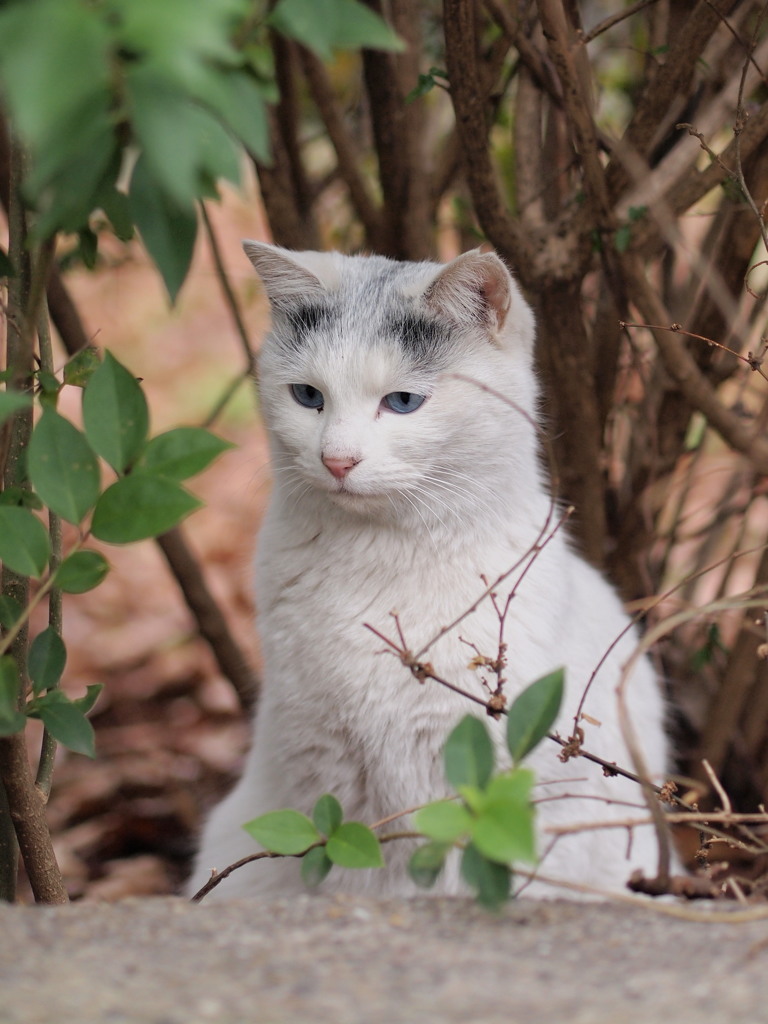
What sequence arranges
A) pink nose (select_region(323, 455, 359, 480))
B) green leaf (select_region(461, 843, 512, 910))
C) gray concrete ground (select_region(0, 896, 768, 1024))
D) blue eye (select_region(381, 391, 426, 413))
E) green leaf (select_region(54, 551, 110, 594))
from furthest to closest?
1. blue eye (select_region(381, 391, 426, 413))
2. pink nose (select_region(323, 455, 359, 480))
3. green leaf (select_region(54, 551, 110, 594))
4. green leaf (select_region(461, 843, 512, 910))
5. gray concrete ground (select_region(0, 896, 768, 1024))

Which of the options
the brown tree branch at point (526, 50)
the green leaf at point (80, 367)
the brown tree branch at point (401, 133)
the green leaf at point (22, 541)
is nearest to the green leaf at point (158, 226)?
the green leaf at point (22, 541)

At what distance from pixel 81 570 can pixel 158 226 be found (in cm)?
42

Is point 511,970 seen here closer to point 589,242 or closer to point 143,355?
point 589,242

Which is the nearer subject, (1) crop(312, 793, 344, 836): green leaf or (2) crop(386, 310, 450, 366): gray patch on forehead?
(1) crop(312, 793, 344, 836): green leaf

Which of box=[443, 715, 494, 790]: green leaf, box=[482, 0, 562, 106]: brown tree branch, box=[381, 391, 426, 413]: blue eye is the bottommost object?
box=[443, 715, 494, 790]: green leaf

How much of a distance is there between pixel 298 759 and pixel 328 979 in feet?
2.92

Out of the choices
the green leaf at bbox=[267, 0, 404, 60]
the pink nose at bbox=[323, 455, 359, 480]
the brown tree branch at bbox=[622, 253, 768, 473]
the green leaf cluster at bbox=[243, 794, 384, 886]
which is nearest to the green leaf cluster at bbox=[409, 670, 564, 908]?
the green leaf cluster at bbox=[243, 794, 384, 886]

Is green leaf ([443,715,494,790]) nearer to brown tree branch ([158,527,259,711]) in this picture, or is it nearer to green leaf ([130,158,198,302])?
green leaf ([130,158,198,302])

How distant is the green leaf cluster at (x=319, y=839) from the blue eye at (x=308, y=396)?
0.81 m

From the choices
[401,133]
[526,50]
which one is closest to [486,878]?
[526,50]

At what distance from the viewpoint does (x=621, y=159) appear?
1.97 meters

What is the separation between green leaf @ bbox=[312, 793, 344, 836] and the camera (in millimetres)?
1273

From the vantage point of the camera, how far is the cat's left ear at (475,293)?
1.75 meters

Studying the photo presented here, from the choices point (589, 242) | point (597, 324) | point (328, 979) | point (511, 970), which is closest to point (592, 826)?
point (511, 970)
